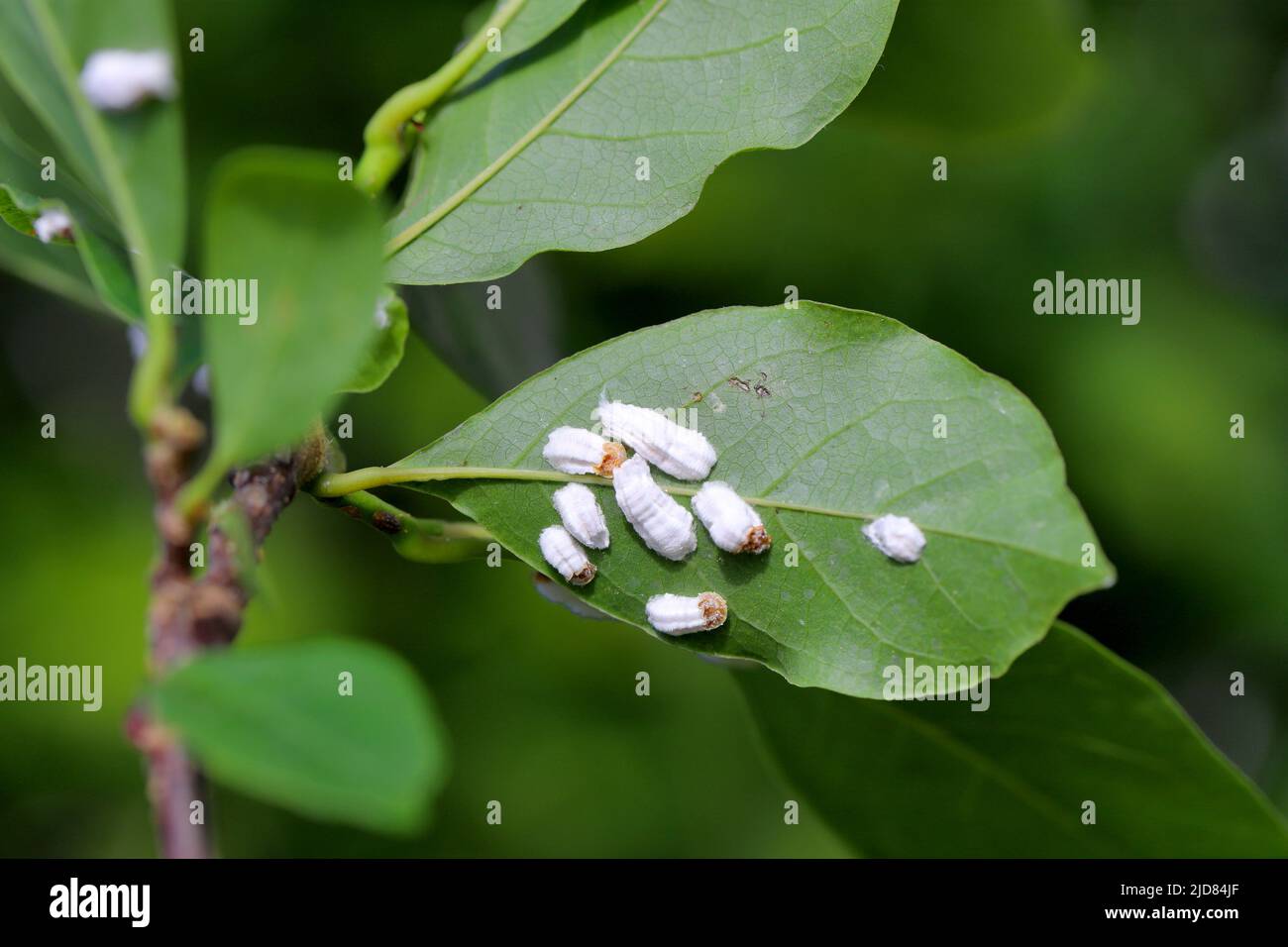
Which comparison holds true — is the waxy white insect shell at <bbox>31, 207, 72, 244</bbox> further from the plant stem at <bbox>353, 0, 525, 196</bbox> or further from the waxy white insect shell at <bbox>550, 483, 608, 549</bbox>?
the waxy white insect shell at <bbox>550, 483, 608, 549</bbox>

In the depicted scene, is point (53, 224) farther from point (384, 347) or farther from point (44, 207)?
→ point (384, 347)

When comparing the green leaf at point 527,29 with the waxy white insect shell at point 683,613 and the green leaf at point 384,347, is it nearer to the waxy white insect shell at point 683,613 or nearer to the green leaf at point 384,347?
the green leaf at point 384,347

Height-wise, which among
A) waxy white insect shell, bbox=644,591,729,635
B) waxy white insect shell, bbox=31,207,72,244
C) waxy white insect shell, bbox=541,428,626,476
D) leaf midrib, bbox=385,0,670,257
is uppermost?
leaf midrib, bbox=385,0,670,257

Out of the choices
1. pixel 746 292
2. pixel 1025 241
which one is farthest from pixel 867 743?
pixel 1025 241

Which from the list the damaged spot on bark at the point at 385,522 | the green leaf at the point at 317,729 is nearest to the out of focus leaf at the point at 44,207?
the damaged spot on bark at the point at 385,522

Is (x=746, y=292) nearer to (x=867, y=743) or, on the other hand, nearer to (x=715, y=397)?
(x=867, y=743)

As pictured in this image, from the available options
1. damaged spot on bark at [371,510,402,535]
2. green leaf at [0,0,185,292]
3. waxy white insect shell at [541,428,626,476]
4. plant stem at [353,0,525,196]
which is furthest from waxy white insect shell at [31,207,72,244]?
waxy white insect shell at [541,428,626,476]
